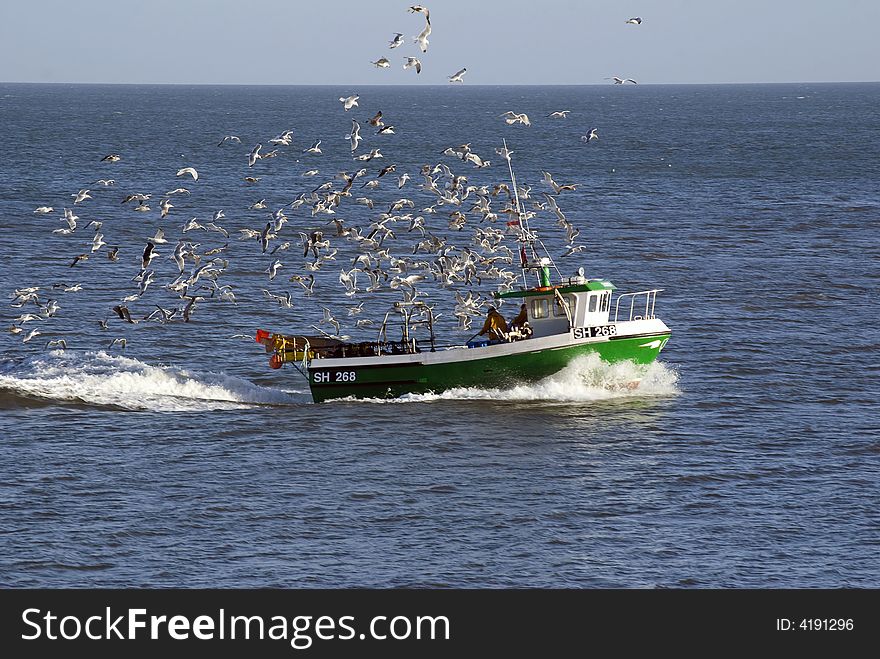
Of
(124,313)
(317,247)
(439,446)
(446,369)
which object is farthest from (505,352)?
(124,313)

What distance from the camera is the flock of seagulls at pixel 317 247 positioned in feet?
168

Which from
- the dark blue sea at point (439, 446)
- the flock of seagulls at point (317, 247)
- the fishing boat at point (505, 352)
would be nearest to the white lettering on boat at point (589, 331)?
the fishing boat at point (505, 352)

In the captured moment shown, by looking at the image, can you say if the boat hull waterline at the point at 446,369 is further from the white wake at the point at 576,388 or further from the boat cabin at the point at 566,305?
the boat cabin at the point at 566,305

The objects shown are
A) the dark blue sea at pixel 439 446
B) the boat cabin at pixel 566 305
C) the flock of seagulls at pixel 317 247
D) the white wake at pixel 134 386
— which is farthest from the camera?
the flock of seagulls at pixel 317 247

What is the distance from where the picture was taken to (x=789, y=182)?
454 feet

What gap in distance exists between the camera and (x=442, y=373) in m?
48.5

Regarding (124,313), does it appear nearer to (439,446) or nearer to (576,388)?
(439,446)

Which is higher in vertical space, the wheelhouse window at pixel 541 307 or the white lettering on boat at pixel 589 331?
the wheelhouse window at pixel 541 307

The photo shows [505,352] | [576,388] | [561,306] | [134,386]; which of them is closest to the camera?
[505,352]

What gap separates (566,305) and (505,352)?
2.70m

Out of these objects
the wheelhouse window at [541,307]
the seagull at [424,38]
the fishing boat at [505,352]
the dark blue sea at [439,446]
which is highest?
the seagull at [424,38]

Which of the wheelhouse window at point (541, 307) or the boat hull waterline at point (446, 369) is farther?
the wheelhouse window at point (541, 307)
